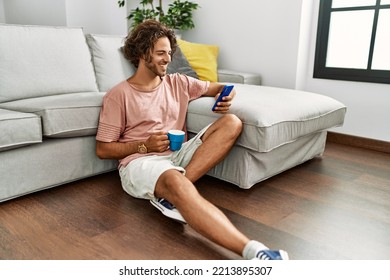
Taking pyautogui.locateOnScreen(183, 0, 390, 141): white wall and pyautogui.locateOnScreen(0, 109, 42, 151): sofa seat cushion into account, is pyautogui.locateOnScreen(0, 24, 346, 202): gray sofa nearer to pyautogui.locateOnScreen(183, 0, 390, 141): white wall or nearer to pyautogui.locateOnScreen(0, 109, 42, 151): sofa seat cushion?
pyautogui.locateOnScreen(0, 109, 42, 151): sofa seat cushion

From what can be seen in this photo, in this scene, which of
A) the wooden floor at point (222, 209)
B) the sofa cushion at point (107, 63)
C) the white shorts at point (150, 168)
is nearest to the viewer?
the wooden floor at point (222, 209)

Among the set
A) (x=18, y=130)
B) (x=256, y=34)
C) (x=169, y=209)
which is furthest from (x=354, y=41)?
(x=18, y=130)

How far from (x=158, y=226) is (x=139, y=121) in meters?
0.52

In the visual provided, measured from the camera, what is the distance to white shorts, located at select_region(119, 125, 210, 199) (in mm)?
1467

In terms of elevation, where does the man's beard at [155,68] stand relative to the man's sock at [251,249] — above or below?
above

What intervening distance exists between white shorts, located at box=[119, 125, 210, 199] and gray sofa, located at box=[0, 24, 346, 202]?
0.28 metres

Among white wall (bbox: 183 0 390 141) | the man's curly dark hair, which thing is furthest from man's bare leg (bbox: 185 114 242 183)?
white wall (bbox: 183 0 390 141)

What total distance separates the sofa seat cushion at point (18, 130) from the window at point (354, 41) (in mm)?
2285

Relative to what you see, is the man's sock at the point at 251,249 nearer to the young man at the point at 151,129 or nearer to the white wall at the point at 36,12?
the young man at the point at 151,129

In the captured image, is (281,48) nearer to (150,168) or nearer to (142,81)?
(142,81)

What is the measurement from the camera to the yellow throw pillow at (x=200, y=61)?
8.85ft

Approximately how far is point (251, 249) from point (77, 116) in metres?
1.12

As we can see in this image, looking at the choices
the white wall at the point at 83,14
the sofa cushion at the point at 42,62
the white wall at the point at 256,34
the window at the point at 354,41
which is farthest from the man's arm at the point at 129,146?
the white wall at the point at 83,14

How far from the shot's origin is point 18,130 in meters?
1.57
